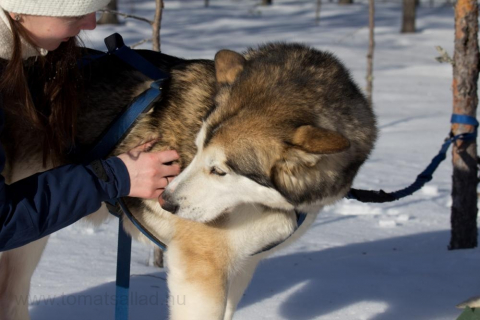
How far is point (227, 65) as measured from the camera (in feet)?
8.48

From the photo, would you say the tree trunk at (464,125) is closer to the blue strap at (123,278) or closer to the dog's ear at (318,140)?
the dog's ear at (318,140)

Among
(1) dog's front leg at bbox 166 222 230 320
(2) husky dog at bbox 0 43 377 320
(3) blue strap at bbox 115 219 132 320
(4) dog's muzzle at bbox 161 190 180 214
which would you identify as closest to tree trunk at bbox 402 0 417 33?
(2) husky dog at bbox 0 43 377 320

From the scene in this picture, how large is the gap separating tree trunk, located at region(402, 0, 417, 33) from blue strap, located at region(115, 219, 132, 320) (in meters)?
15.9

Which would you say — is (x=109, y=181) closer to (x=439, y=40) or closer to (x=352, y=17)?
(x=439, y=40)

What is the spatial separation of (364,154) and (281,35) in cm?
1423

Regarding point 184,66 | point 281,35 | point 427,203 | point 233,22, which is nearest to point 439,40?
point 281,35

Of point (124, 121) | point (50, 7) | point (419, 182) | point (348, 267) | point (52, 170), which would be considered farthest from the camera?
point (348, 267)

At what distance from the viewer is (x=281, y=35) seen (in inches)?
644

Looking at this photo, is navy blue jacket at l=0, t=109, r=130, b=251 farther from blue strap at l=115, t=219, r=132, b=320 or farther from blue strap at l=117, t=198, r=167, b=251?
blue strap at l=115, t=219, r=132, b=320

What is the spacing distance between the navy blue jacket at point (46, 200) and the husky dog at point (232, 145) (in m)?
0.36

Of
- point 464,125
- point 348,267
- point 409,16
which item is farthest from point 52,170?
point 409,16

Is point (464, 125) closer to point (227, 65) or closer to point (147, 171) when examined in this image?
point (227, 65)

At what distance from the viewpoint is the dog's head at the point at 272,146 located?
2.27m

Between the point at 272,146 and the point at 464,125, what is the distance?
2.04 m
